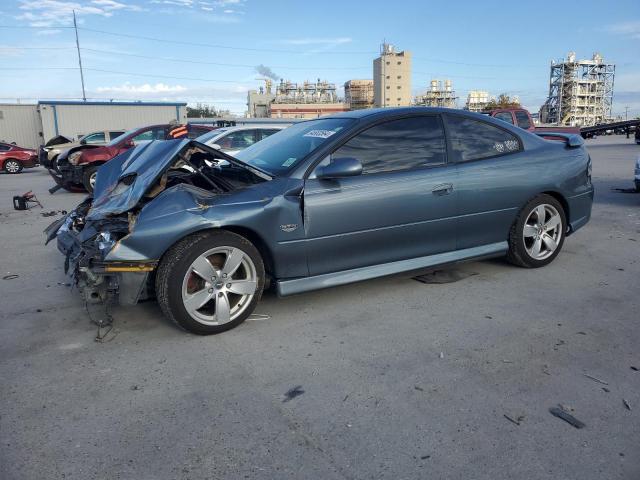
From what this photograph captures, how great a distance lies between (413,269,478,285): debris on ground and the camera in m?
4.70

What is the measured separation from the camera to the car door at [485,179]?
4406 millimetres

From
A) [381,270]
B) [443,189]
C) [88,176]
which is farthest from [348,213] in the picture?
[88,176]

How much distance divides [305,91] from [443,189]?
364 ft

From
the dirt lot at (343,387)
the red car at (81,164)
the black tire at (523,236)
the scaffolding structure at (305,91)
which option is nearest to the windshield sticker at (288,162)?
the dirt lot at (343,387)

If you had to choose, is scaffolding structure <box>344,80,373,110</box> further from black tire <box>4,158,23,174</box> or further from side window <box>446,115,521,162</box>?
side window <box>446,115,521,162</box>

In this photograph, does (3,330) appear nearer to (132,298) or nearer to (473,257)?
(132,298)

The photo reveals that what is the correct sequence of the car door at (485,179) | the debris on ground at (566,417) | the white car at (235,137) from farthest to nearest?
the white car at (235,137)
the car door at (485,179)
the debris on ground at (566,417)

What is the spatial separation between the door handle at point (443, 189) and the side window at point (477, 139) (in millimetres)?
334

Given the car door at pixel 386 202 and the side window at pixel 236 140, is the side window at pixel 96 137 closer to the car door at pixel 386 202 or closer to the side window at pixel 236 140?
the side window at pixel 236 140

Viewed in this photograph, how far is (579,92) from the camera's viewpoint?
11006cm

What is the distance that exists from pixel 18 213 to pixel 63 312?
639 centimetres

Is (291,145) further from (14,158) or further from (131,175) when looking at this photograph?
(14,158)

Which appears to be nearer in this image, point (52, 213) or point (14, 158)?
point (52, 213)

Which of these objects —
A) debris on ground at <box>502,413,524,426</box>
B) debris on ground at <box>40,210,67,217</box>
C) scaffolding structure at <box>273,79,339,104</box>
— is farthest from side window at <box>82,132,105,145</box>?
scaffolding structure at <box>273,79,339,104</box>
